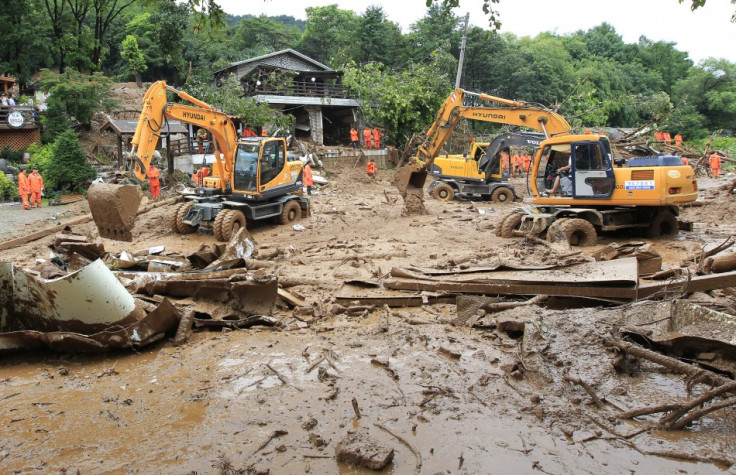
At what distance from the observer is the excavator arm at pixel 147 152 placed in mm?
8523

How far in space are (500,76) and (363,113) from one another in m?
13.1

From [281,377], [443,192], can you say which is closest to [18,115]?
[443,192]

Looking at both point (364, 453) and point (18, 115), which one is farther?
point (18, 115)

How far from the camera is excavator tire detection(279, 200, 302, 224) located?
14266 mm

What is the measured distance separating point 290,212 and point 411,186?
3369 millimetres

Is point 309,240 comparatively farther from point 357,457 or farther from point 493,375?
point 357,457

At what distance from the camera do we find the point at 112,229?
28.3 ft

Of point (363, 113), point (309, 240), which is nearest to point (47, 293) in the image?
point (309, 240)

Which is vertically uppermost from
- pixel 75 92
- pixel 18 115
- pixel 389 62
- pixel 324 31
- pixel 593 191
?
pixel 324 31

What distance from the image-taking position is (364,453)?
11.5 feet

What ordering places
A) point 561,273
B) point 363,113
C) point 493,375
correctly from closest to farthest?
point 493,375 → point 561,273 → point 363,113

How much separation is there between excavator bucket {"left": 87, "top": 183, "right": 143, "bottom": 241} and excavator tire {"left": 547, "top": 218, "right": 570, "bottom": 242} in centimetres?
755

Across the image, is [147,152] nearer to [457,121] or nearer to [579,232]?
[457,121]

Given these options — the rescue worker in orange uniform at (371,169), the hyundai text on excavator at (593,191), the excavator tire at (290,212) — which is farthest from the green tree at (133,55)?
the hyundai text on excavator at (593,191)
